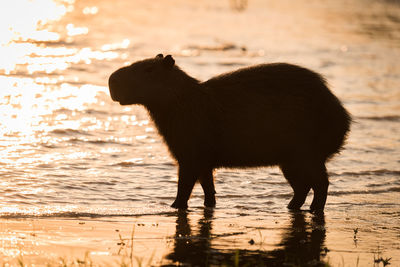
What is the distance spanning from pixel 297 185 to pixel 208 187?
0.86 meters

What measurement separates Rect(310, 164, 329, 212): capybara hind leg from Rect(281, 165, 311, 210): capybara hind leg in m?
0.13

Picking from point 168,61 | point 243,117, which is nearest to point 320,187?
point 243,117

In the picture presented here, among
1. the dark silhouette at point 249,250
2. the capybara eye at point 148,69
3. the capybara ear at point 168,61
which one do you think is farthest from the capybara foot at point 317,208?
the capybara eye at point 148,69

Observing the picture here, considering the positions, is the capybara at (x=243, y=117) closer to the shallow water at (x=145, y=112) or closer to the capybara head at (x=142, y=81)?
the capybara head at (x=142, y=81)

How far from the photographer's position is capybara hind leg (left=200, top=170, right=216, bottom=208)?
838 centimetres

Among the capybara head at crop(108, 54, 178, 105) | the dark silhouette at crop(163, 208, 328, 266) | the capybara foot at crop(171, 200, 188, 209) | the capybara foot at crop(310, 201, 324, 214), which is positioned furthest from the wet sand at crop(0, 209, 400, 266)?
the capybara head at crop(108, 54, 178, 105)

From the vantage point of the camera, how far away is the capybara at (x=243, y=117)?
26.4 feet

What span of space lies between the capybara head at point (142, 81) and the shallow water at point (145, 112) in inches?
40.1

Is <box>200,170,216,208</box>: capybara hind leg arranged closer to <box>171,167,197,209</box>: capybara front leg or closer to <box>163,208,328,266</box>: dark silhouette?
<box>171,167,197,209</box>: capybara front leg

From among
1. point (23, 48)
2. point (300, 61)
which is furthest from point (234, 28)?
point (23, 48)

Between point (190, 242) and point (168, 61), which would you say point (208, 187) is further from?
point (190, 242)

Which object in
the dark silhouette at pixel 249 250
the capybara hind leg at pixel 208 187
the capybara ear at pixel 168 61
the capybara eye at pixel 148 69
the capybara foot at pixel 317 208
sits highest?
the capybara ear at pixel 168 61

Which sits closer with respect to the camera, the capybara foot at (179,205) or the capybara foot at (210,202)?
the capybara foot at (179,205)

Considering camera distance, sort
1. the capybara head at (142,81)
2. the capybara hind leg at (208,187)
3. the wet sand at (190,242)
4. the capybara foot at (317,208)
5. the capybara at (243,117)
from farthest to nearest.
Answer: the capybara hind leg at (208,187)
the capybara foot at (317,208)
the capybara head at (142,81)
the capybara at (243,117)
the wet sand at (190,242)
